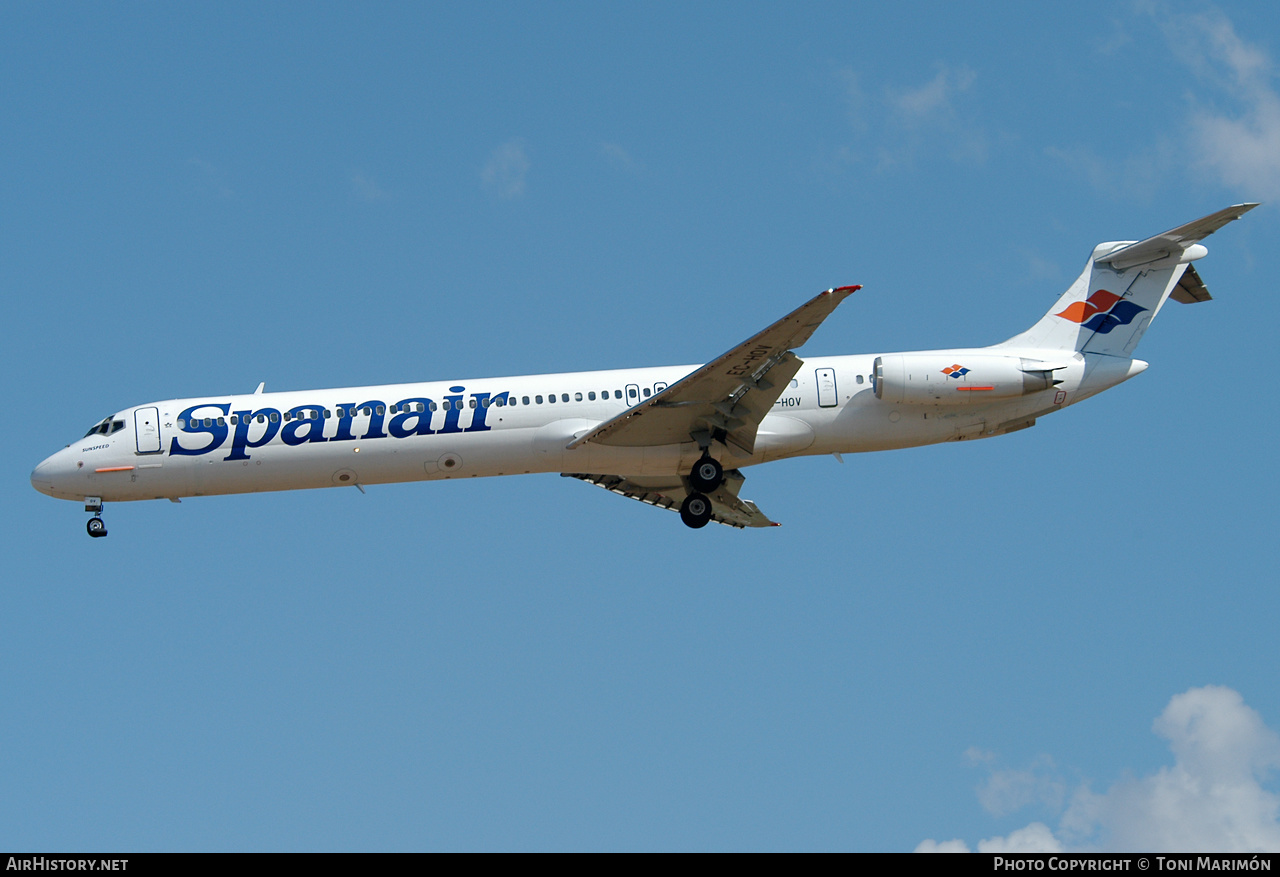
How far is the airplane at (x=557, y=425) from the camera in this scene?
25.3 metres

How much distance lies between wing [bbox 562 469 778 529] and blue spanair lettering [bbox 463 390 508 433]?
4470mm

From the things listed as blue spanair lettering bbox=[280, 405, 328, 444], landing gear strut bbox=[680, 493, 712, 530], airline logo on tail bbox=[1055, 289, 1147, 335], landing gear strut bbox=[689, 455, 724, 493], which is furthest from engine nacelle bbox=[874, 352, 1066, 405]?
blue spanair lettering bbox=[280, 405, 328, 444]

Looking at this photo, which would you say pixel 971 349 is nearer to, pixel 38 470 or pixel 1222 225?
pixel 1222 225

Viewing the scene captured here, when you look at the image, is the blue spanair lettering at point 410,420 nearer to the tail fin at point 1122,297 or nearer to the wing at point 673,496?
the wing at point 673,496

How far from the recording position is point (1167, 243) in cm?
2700

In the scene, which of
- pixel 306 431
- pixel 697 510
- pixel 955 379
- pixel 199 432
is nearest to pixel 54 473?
pixel 199 432

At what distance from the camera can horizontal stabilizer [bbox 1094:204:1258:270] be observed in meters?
26.0

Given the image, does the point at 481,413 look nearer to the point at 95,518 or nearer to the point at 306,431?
the point at 306,431

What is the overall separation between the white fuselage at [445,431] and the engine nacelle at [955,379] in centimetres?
10

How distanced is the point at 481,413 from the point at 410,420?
1396 millimetres
